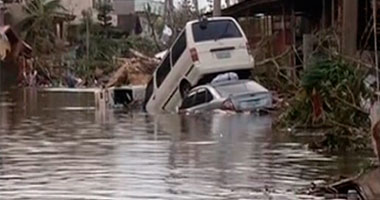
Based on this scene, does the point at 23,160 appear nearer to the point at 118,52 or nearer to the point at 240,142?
the point at 240,142

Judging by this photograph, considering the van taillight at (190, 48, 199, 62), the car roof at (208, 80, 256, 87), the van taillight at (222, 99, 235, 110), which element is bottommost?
the van taillight at (222, 99, 235, 110)

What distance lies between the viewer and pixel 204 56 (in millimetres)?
29547

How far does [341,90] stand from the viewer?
59.1ft

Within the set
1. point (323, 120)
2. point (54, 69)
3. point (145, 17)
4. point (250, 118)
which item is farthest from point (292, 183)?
point (145, 17)

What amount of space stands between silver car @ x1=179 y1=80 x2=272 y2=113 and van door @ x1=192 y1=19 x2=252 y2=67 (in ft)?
3.63

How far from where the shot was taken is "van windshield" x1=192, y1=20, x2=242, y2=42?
30.0 m

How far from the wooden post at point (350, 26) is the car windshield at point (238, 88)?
13.0 ft

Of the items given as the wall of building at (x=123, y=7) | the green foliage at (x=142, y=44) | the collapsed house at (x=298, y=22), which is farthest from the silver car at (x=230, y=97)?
the wall of building at (x=123, y=7)

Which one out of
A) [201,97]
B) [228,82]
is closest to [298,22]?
[228,82]

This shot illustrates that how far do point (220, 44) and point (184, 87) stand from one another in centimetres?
161

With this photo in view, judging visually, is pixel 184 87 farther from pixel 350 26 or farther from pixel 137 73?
pixel 137 73

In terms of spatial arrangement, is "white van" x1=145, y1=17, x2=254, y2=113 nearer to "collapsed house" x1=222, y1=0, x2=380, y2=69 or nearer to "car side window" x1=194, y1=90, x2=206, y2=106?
"car side window" x1=194, y1=90, x2=206, y2=106

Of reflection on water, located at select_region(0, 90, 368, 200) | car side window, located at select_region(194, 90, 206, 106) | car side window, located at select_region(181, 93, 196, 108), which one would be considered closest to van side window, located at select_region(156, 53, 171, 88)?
car side window, located at select_region(181, 93, 196, 108)

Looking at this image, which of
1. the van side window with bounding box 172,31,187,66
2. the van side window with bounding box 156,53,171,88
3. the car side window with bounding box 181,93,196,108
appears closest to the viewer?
the car side window with bounding box 181,93,196,108
